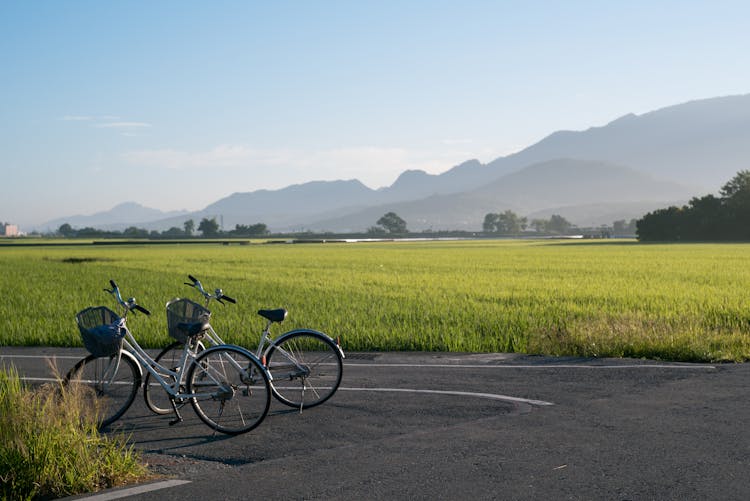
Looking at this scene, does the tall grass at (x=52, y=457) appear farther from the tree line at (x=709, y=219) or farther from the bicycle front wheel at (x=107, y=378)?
the tree line at (x=709, y=219)

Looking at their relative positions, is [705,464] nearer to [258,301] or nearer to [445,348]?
[445,348]

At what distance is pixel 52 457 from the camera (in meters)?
6.79

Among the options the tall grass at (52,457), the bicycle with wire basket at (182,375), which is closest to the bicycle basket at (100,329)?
the bicycle with wire basket at (182,375)

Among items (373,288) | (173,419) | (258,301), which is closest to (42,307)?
(258,301)

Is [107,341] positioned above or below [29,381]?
above

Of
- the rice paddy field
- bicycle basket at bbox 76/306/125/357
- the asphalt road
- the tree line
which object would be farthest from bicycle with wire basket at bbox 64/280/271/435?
the tree line

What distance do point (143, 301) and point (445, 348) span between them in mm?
15095

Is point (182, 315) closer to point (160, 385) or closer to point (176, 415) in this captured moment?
point (176, 415)

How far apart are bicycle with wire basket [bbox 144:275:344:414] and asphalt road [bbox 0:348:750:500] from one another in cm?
28

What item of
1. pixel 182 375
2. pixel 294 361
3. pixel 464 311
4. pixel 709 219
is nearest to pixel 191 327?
pixel 182 375

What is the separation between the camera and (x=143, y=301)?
89.2 feet

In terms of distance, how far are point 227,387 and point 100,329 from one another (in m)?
1.55

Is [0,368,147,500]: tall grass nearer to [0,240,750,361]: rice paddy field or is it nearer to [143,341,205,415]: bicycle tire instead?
[143,341,205,415]: bicycle tire

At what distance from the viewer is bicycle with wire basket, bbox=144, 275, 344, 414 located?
9.45 m
